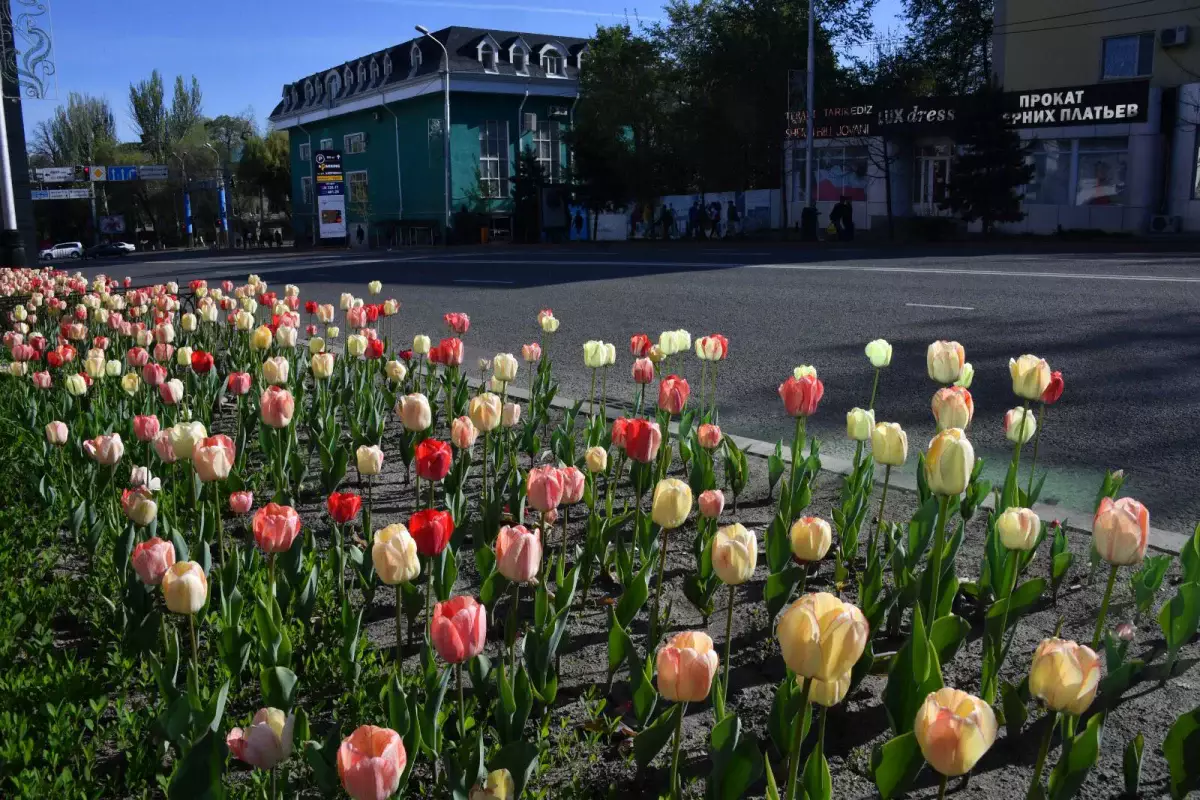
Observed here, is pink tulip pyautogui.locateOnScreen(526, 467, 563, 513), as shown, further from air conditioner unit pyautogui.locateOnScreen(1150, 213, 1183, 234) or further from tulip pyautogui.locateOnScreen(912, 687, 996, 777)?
air conditioner unit pyautogui.locateOnScreen(1150, 213, 1183, 234)

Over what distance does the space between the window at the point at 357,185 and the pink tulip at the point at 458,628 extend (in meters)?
58.4

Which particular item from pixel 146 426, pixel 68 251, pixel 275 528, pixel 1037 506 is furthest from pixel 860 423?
pixel 68 251

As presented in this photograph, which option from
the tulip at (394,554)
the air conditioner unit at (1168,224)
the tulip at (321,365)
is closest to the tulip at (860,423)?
the tulip at (394,554)

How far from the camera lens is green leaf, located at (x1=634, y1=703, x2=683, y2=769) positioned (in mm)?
Result: 2064

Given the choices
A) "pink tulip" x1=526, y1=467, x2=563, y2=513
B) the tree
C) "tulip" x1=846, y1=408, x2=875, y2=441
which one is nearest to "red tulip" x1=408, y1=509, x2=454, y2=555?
"pink tulip" x1=526, y1=467, x2=563, y2=513

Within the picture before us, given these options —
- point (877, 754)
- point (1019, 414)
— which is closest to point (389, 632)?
point (877, 754)

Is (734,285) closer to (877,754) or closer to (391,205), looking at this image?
(877,754)

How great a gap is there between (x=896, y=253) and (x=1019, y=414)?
71.6 feet

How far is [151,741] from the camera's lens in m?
2.48

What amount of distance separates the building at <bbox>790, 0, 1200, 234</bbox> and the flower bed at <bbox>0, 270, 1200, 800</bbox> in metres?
29.5

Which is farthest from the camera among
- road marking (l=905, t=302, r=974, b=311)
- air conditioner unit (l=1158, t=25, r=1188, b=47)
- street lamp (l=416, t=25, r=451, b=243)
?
street lamp (l=416, t=25, r=451, b=243)

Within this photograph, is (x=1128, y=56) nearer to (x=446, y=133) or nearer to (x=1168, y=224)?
(x=1168, y=224)

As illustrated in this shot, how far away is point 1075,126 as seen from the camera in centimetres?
3053

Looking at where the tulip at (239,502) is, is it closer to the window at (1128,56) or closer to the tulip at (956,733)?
the tulip at (956,733)
